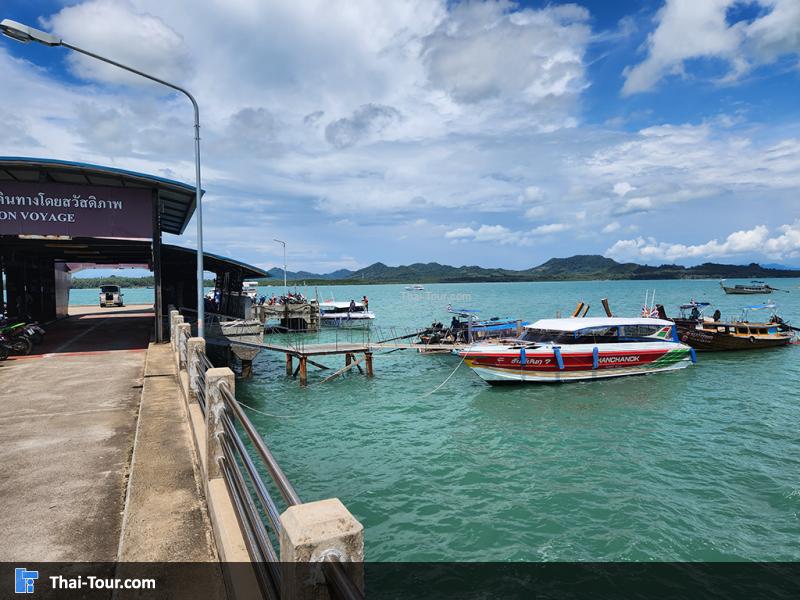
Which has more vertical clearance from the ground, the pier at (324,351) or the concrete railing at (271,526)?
the concrete railing at (271,526)

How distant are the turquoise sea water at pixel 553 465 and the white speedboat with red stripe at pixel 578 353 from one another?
0.78 metres

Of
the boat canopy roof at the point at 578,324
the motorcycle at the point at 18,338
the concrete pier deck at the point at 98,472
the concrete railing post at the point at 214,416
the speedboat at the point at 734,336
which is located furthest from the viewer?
the speedboat at the point at 734,336

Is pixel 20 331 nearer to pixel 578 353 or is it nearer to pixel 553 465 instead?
pixel 553 465

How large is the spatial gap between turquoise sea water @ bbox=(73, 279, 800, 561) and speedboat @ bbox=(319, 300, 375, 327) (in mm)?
34818

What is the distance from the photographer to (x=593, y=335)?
24.1 meters

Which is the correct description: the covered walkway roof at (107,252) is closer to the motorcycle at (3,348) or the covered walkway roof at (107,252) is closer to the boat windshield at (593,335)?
the motorcycle at (3,348)

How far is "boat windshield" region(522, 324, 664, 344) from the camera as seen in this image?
2355 centimetres

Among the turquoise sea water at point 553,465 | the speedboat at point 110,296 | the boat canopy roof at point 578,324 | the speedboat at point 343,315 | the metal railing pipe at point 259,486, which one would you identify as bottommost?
the turquoise sea water at point 553,465

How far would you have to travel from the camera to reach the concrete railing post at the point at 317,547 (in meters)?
2.41

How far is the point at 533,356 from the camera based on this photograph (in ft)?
74.3

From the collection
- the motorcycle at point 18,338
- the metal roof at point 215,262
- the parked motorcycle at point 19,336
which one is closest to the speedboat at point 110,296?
the metal roof at point 215,262

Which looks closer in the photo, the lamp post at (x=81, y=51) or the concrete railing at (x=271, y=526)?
the concrete railing at (x=271, y=526)

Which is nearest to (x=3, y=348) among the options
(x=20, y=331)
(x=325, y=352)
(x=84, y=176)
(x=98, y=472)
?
(x=20, y=331)

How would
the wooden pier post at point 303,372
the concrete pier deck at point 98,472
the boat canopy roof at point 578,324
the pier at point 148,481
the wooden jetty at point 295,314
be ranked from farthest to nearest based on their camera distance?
the wooden jetty at point 295,314, the wooden pier post at point 303,372, the boat canopy roof at point 578,324, the concrete pier deck at point 98,472, the pier at point 148,481
